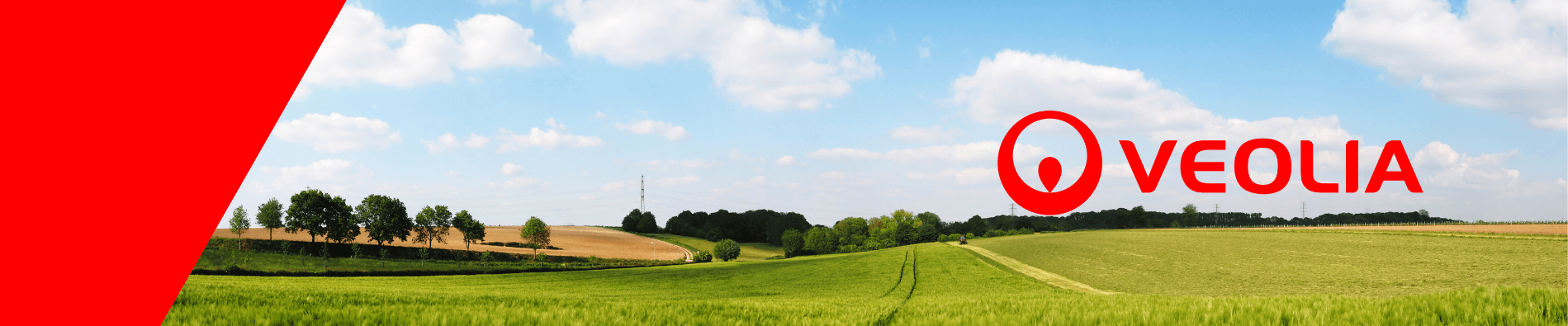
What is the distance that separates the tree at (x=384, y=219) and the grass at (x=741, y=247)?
52.0m

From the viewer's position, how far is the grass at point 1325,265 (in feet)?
99.6

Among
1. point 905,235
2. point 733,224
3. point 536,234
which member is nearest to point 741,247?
point 733,224

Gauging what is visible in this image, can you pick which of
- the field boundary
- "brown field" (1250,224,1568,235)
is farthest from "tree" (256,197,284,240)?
"brown field" (1250,224,1568,235)

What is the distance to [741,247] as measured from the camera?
476 feet

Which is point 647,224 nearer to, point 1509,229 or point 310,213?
point 310,213

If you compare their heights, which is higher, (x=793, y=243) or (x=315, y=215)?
(x=315, y=215)

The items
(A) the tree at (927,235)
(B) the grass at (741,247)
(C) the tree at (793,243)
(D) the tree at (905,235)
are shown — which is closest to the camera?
(C) the tree at (793,243)

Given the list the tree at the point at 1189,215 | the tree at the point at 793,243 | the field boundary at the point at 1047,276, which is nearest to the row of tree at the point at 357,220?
the tree at the point at 793,243

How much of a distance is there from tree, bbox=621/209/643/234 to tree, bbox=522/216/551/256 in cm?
5247

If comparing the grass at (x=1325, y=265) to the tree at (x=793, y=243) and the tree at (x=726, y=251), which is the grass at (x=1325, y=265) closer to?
the tree at (x=726, y=251)

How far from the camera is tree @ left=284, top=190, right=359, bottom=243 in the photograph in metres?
88.6

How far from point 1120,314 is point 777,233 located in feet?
503

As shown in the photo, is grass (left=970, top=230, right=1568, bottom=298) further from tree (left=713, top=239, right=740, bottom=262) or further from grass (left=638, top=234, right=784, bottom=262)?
grass (left=638, top=234, right=784, bottom=262)

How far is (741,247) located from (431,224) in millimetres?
66311
